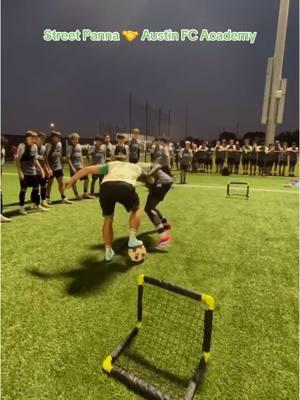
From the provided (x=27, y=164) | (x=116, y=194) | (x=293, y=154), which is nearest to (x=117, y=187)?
(x=116, y=194)

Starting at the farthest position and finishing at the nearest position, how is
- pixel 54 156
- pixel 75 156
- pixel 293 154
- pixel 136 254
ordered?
pixel 293 154, pixel 75 156, pixel 54 156, pixel 136 254

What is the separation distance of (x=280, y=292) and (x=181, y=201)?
6.54 meters

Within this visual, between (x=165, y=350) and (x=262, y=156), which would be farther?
(x=262, y=156)

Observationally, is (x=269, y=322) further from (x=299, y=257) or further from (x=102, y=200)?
(x=102, y=200)

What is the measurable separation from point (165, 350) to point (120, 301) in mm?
1022

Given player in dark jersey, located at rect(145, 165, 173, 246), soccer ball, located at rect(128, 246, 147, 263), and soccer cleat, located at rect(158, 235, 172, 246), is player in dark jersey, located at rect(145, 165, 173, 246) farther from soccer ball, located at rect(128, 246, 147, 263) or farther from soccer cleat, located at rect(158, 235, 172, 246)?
soccer ball, located at rect(128, 246, 147, 263)

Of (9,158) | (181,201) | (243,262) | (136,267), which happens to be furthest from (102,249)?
(9,158)

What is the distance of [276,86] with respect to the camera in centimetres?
2114

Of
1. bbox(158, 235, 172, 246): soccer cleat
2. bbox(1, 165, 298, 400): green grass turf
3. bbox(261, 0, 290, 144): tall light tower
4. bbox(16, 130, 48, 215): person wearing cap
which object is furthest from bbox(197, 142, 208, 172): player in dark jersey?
bbox(158, 235, 172, 246): soccer cleat

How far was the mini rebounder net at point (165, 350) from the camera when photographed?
8.20ft

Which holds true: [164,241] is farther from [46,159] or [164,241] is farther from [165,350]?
[46,159]

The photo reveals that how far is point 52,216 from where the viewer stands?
323 inches

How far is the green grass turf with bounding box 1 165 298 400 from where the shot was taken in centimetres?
260

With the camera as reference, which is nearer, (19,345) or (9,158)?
(19,345)
